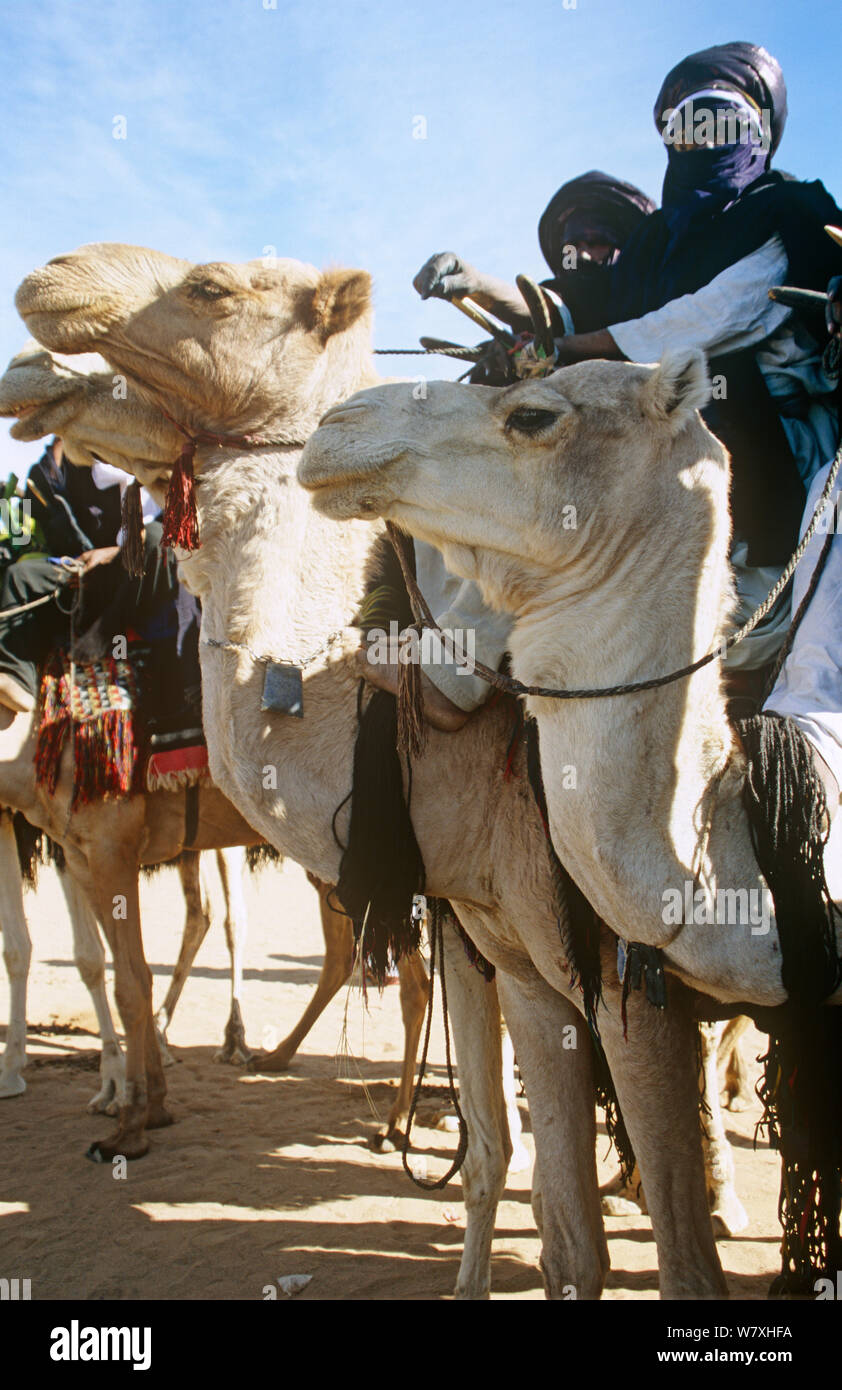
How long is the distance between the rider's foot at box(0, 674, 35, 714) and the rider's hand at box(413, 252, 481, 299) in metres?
3.37

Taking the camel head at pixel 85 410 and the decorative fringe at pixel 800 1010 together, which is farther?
the camel head at pixel 85 410

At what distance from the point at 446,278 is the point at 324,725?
5.29 feet

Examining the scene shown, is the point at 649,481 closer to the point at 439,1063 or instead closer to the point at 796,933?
the point at 796,933

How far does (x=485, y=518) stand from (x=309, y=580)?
1.02m

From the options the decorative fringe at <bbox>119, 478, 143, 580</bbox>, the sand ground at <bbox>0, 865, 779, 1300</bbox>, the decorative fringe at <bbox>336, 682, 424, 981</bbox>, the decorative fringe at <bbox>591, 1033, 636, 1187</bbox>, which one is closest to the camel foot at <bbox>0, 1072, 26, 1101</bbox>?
the sand ground at <bbox>0, 865, 779, 1300</bbox>

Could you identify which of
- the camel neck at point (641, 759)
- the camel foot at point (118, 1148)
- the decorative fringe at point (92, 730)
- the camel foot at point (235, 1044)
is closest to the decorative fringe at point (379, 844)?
the camel neck at point (641, 759)

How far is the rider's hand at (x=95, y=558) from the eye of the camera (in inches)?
229

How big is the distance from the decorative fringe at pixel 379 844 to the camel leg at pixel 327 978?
3.57m

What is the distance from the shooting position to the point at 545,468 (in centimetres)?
231

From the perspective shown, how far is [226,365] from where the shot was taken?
10.9 ft

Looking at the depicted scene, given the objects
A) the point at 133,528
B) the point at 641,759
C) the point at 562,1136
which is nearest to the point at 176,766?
the point at 133,528

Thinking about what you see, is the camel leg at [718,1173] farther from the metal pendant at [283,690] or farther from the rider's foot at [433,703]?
the metal pendant at [283,690]

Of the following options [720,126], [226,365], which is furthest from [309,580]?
[720,126]
